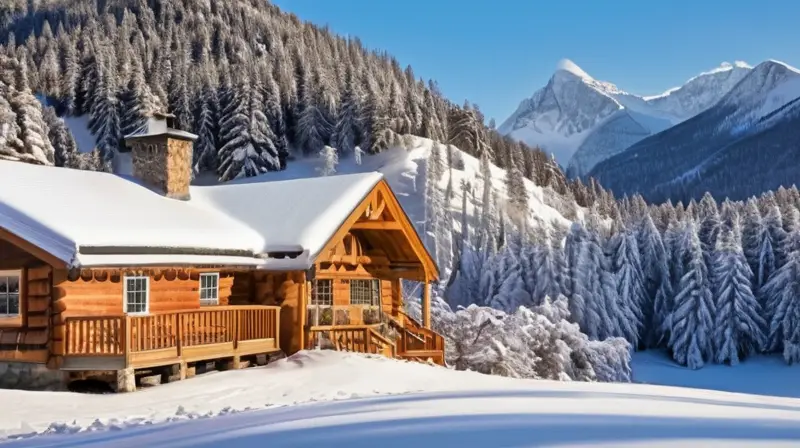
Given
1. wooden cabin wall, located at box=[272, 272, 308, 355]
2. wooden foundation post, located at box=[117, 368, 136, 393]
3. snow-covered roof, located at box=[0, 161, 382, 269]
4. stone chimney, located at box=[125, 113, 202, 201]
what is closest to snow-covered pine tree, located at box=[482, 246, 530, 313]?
snow-covered roof, located at box=[0, 161, 382, 269]

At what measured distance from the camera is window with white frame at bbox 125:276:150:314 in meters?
16.9

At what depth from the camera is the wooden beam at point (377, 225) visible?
21688 millimetres

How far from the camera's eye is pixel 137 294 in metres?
17.1

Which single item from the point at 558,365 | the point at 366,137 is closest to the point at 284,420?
the point at 558,365

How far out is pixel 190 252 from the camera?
17.4 metres

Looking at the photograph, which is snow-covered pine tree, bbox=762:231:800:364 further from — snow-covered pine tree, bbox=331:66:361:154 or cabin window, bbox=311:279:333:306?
cabin window, bbox=311:279:333:306

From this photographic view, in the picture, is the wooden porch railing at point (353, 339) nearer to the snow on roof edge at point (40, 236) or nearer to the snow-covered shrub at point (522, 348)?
the snow on roof edge at point (40, 236)

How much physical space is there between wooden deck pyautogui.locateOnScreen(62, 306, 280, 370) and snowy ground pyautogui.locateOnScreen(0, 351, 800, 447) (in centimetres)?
97


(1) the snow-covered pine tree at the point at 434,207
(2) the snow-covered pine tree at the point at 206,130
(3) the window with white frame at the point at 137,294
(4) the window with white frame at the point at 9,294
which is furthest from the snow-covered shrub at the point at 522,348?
(2) the snow-covered pine tree at the point at 206,130

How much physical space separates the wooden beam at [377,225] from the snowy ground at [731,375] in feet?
106

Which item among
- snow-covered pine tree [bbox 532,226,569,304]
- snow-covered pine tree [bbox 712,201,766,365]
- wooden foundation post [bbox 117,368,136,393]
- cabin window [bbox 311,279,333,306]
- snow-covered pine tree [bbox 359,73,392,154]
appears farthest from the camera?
snow-covered pine tree [bbox 359,73,392,154]

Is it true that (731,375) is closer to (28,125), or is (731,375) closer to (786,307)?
(786,307)

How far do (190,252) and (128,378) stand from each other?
3166 mm

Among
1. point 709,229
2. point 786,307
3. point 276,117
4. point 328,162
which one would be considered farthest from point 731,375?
point 276,117
